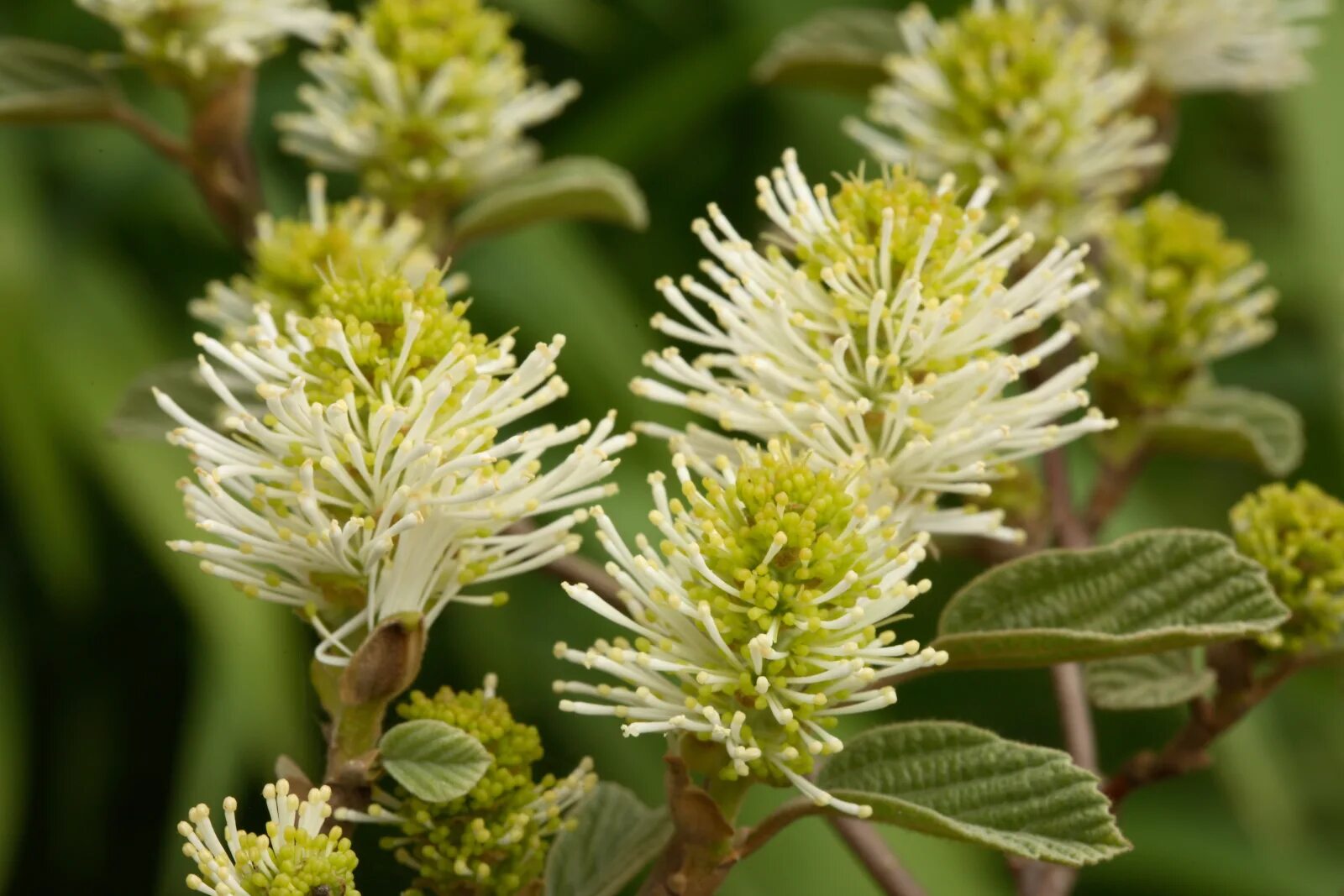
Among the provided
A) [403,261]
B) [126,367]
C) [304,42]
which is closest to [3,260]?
[126,367]

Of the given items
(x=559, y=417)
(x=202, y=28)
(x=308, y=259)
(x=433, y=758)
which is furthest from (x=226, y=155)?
(x=559, y=417)

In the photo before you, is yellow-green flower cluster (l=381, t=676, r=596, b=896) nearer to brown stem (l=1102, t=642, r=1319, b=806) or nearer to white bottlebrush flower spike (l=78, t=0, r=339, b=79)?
brown stem (l=1102, t=642, r=1319, b=806)

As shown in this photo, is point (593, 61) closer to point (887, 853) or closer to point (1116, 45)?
point (1116, 45)

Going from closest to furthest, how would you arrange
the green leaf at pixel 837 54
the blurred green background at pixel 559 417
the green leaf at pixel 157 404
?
1. the green leaf at pixel 157 404
2. the green leaf at pixel 837 54
3. the blurred green background at pixel 559 417

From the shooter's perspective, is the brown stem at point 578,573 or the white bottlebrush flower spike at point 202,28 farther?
the white bottlebrush flower spike at point 202,28

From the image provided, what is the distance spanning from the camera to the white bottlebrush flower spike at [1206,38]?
76 centimetres

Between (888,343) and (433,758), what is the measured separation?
178mm

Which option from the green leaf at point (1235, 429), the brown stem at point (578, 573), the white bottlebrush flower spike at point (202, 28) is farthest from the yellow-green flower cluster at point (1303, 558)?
the white bottlebrush flower spike at point (202, 28)

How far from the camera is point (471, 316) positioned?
1.15m

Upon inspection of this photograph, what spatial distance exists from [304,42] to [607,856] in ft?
3.06

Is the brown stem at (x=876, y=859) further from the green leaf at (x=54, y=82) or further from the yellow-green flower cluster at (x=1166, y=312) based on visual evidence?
the green leaf at (x=54, y=82)

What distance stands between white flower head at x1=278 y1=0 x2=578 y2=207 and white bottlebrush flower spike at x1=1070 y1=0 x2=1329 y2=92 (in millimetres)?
282

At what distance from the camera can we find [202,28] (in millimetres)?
680

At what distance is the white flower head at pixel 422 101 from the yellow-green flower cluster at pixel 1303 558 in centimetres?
35
